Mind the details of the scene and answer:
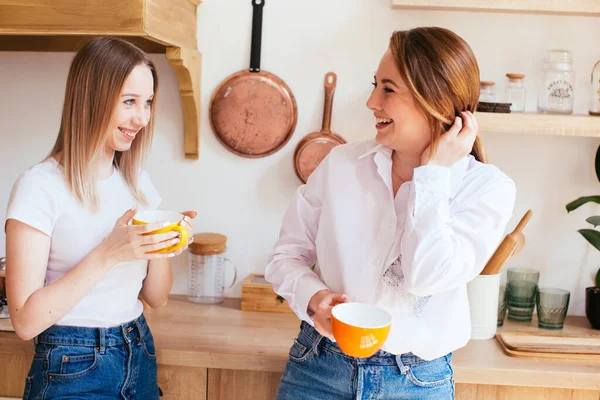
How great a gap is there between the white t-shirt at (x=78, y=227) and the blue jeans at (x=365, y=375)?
0.45 meters

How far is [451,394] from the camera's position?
148 cm

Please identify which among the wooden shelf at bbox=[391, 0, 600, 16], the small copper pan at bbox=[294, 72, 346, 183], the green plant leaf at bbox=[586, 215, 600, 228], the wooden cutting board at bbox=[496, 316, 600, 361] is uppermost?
the wooden shelf at bbox=[391, 0, 600, 16]

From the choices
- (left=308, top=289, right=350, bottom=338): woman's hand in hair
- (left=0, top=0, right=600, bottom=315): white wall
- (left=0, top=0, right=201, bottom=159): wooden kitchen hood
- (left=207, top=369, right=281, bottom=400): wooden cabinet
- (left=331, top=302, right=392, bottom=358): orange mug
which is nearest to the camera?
(left=331, top=302, right=392, bottom=358): orange mug

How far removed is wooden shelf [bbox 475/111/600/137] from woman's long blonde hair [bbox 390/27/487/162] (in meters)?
0.53

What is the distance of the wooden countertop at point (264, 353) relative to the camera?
1.71 m

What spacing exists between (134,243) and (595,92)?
1.39 meters

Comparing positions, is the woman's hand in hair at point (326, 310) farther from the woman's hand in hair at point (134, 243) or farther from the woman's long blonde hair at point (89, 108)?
the woman's long blonde hair at point (89, 108)

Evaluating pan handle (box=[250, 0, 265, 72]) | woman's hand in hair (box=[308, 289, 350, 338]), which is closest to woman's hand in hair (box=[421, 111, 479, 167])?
woman's hand in hair (box=[308, 289, 350, 338])

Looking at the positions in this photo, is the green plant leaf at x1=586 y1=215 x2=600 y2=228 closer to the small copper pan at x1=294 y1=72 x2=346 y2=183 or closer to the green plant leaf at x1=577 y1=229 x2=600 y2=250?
the green plant leaf at x1=577 y1=229 x2=600 y2=250

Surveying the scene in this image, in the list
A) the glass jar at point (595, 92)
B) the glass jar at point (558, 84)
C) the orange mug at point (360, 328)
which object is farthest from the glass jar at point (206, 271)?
the glass jar at point (595, 92)

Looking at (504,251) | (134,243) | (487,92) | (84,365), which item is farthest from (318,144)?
(84,365)

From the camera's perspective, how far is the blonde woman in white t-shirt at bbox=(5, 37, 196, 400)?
1438 mm

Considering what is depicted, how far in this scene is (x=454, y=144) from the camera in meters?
1.35

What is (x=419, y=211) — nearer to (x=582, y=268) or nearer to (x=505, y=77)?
(x=505, y=77)
